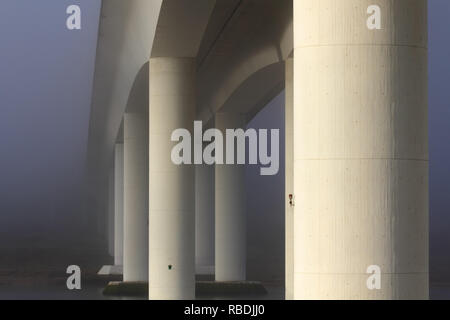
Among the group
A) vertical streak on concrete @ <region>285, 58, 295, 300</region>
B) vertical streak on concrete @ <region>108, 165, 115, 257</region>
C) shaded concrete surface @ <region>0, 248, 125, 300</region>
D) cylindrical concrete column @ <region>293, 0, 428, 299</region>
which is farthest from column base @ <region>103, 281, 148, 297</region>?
vertical streak on concrete @ <region>108, 165, 115, 257</region>

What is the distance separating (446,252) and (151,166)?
6298 cm

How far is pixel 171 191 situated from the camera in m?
28.9

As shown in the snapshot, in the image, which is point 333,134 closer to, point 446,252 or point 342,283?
point 342,283

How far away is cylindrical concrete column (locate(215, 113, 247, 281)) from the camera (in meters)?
45.0

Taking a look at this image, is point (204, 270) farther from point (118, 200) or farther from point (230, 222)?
point (118, 200)

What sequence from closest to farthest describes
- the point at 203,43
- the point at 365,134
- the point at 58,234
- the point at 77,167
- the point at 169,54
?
the point at 365,134 → the point at 169,54 → the point at 203,43 → the point at 77,167 → the point at 58,234

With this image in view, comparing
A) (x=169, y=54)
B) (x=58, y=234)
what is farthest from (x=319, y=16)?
(x=58, y=234)

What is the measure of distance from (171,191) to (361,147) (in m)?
16.8

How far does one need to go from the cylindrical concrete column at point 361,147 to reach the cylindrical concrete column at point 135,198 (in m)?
31.3

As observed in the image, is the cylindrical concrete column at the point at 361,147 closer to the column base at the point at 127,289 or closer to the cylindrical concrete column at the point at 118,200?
the column base at the point at 127,289

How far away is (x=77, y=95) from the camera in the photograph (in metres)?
69.0

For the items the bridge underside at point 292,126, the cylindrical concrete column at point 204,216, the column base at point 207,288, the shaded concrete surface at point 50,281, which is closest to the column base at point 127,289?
the column base at point 207,288

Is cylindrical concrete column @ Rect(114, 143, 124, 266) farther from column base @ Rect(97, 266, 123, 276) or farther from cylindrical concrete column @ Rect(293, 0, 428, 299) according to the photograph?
cylindrical concrete column @ Rect(293, 0, 428, 299)

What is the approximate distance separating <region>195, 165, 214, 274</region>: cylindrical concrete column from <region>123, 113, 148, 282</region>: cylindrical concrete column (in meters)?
9.64
